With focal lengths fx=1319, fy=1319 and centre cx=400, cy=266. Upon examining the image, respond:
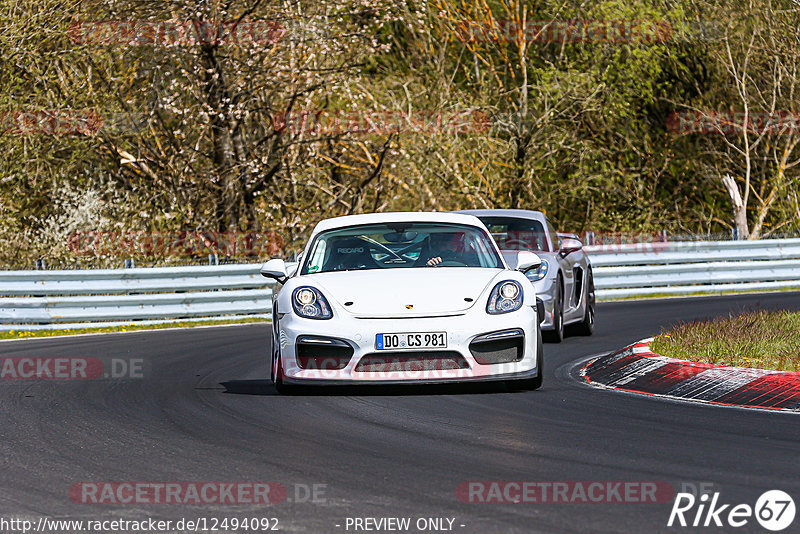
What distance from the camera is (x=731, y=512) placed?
550 centimetres

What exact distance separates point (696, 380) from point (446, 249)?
A: 2222mm

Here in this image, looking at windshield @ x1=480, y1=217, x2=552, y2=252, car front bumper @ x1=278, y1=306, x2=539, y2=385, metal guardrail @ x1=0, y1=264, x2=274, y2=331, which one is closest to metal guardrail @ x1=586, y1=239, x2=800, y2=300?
metal guardrail @ x1=0, y1=264, x2=274, y2=331

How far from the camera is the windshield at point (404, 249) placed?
Result: 10.4m

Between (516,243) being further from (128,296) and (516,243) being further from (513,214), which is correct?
(128,296)

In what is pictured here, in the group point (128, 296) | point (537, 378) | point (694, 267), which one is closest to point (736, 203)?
point (694, 267)

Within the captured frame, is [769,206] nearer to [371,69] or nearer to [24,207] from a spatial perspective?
[371,69]

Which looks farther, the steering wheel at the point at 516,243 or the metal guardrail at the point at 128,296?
the metal guardrail at the point at 128,296

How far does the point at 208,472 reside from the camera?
6762mm

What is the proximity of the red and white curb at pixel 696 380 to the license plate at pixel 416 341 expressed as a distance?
5.83 feet

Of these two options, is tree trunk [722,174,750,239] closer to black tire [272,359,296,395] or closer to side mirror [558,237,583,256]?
side mirror [558,237,583,256]

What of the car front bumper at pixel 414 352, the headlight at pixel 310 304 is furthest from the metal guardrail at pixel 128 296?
the car front bumper at pixel 414 352

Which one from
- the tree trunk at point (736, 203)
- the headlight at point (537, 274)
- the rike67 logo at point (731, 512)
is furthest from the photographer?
the tree trunk at point (736, 203)

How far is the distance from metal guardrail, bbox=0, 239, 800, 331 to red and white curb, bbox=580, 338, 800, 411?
9955 mm

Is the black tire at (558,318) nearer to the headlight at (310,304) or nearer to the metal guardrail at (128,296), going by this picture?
the headlight at (310,304)
